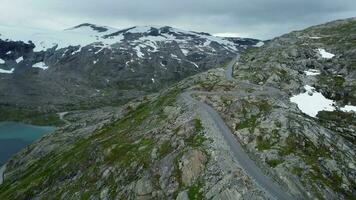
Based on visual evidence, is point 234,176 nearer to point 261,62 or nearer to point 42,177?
point 42,177

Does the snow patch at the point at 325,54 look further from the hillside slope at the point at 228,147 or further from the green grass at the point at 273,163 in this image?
the green grass at the point at 273,163

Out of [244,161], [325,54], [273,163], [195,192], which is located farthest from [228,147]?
[325,54]

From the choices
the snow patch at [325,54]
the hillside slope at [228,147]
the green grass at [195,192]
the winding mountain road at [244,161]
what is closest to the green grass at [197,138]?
the hillside slope at [228,147]

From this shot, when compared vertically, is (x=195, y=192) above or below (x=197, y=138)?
below

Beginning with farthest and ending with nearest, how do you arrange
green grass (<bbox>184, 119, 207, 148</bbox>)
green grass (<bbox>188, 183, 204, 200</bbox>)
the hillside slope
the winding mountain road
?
green grass (<bbox>184, 119, 207, 148</bbox>) < the hillside slope < green grass (<bbox>188, 183, 204, 200</bbox>) < the winding mountain road

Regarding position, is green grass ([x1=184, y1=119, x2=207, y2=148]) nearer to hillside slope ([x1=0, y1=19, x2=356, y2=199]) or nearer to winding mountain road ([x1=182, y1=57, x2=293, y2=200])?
hillside slope ([x1=0, y1=19, x2=356, y2=199])

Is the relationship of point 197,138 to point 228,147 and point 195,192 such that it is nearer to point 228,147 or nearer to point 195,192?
point 228,147

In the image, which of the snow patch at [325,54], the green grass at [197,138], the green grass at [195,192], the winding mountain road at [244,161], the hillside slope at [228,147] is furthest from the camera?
the snow patch at [325,54]

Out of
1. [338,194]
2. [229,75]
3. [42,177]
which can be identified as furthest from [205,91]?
[338,194]

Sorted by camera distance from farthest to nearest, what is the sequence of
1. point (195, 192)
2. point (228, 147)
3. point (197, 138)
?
1. point (197, 138)
2. point (228, 147)
3. point (195, 192)

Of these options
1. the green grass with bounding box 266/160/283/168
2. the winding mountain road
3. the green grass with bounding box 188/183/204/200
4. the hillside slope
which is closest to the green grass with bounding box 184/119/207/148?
the hillside slope

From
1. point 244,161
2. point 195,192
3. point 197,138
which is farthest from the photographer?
point 197,138
